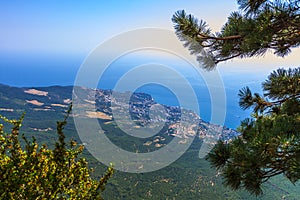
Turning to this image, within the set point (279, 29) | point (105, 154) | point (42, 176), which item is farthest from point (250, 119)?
point (105, 154)

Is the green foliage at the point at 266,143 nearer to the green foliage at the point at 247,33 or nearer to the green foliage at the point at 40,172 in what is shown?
the green foliage at the point at 247,33

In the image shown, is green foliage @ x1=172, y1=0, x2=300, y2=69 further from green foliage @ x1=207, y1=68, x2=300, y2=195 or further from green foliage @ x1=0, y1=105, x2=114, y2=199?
green foliage @ x1=0, y1=105, x2=114, y2=199

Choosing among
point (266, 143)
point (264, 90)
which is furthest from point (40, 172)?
point (264, 90)

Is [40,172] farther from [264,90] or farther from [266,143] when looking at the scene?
[264,90]

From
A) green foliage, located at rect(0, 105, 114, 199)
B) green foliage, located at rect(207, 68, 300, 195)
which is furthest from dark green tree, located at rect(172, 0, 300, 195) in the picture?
green foliage, located at rect(0, 105, 114, 199)

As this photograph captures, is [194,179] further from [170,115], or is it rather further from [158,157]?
[170,115]

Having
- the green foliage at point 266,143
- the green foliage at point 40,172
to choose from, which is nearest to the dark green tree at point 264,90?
the green foliage at point 266,143
